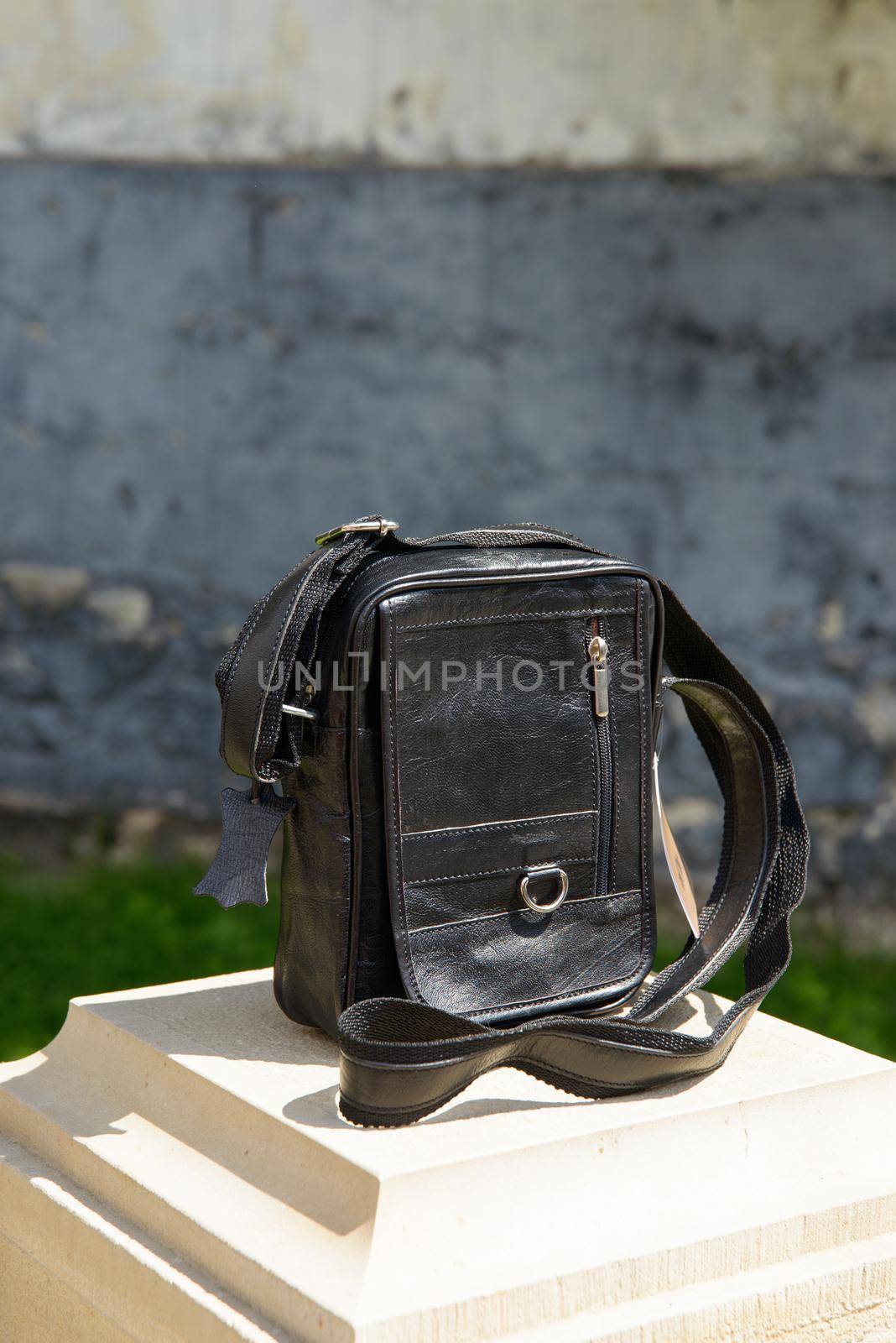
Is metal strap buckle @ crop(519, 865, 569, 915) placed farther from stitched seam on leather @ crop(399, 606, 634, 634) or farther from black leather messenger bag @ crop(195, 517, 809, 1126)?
stitched seam on leather @ crop(399, 606, 634, 634)

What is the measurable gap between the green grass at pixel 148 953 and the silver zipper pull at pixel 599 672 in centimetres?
156

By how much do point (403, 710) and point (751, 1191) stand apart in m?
0.51

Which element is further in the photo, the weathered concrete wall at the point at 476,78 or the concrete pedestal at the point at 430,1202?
the weathered concrete wall at the point at 476,78

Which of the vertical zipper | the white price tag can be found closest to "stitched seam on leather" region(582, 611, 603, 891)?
the vertical zipper

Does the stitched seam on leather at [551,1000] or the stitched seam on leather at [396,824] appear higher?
the stitched seam on leather at [396,824]

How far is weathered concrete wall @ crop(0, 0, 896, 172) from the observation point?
3.07m

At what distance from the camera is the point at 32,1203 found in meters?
1.28

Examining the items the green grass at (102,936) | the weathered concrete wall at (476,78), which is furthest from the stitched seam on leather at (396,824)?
the weathered concrete wall at (476,78)

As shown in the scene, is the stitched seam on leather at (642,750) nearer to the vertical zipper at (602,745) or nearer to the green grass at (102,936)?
the vertical zipper at (602,745)

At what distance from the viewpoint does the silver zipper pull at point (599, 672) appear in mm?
1363

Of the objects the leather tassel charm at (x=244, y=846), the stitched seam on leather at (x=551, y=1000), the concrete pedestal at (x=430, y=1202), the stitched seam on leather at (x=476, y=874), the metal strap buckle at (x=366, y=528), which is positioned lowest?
the concrete pedestal at (x=430, y=1202)

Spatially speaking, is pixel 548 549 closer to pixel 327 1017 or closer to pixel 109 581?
pixel 327 1017

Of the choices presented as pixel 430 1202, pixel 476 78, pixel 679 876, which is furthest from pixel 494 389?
pixel 430 1202

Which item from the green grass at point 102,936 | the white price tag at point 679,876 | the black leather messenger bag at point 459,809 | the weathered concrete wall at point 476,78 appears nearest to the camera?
the black leather messenger bag at point 459,809
